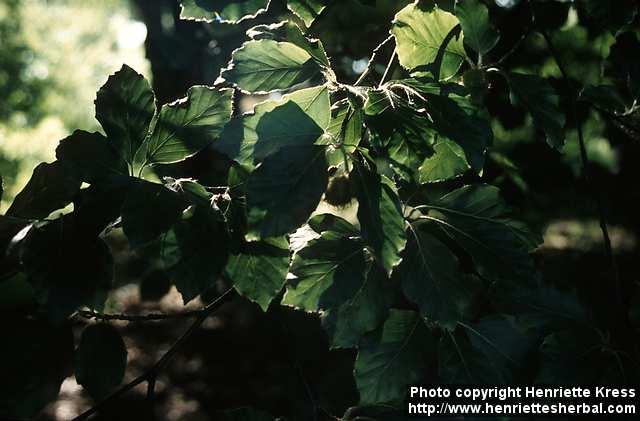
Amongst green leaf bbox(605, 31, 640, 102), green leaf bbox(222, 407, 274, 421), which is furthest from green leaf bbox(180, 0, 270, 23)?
green leaf bbox(605, 31, 640, 102)

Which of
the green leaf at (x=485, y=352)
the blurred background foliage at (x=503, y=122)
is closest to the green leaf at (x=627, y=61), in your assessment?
the blurred background foliage at (x=503, y=122)

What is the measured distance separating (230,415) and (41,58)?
16446 mm

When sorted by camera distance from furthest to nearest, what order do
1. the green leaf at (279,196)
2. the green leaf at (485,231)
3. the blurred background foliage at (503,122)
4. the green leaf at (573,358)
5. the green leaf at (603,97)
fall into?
the blurred background foliage at (503,122) → the green leaf at (603,97) → the green leaf at (573,358) → the green leaf at (485,231) → the green leaf at (279,196)

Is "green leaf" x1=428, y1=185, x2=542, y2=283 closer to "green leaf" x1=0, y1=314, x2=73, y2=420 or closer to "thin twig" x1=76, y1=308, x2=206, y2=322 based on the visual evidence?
"thin twig" x1=76, y1=308, x2=206, y2=322

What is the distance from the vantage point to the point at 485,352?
0.72 meters

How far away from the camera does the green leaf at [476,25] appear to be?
774mm

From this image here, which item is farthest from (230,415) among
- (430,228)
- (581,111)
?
(581,111)

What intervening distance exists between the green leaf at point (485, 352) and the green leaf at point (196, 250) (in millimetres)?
328

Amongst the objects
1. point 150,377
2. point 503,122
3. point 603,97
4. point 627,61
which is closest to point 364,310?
point 150,377

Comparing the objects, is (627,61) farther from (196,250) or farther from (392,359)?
(196,250)

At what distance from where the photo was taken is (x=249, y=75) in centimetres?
65

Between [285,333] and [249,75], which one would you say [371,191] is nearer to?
[249,75]

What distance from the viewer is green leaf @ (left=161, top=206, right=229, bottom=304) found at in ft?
1.78

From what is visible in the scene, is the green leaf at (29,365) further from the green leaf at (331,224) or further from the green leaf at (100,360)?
the green leaf at (331,224)
